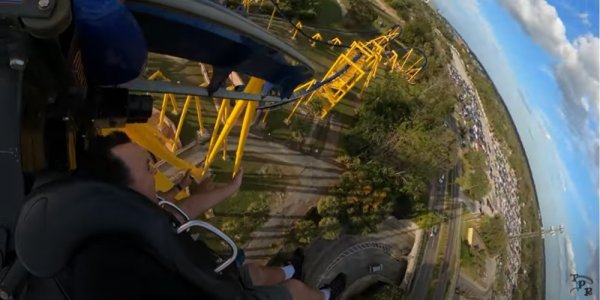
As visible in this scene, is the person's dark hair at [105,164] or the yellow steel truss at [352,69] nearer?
the person's dark hair at [105,164]

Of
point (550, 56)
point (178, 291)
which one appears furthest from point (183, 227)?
point (550, 56)

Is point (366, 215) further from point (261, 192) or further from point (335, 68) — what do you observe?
point (335, 68)

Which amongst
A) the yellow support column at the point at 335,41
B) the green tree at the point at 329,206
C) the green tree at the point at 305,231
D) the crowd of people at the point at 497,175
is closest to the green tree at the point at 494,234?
the crowd of people at the point at 497,175

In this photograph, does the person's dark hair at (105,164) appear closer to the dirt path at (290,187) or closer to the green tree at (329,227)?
the dirt path at (290,187)

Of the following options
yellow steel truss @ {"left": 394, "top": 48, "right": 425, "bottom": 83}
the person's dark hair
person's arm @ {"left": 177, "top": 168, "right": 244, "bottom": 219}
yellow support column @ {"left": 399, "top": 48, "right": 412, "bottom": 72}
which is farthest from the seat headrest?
yellow support column @ {"left": 399, "top": 48, "right": 412, "bottom": 72}

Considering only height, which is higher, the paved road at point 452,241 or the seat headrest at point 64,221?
the seat headrest at point 64,221

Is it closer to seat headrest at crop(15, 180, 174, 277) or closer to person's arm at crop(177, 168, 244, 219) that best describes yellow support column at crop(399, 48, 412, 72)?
person's arm at crop(177, 168, 244, 219)

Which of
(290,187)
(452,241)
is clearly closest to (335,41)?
(290,187)

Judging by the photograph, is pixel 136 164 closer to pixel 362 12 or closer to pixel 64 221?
pixel 64 221
